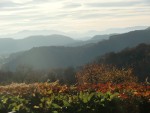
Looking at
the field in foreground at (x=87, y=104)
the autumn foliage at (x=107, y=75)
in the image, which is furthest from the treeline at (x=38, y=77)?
the field in foreground at (x=87, y=104)

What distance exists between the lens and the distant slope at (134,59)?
14352 cm

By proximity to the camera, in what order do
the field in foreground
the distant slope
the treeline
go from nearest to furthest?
the field in foreground, the treeline, the distant slope

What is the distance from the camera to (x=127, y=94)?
1552 centimetres

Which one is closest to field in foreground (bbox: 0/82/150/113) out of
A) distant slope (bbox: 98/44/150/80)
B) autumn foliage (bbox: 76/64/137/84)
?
autumn foliage (bbox: 76/64/137/84)

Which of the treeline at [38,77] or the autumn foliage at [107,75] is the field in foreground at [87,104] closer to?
the autumn foliage at [107,75]

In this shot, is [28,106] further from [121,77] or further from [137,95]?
[121,77]

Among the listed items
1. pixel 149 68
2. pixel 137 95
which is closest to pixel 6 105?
pixel 137 95

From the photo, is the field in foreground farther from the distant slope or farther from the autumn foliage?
the distant slope

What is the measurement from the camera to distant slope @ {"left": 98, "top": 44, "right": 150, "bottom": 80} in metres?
144

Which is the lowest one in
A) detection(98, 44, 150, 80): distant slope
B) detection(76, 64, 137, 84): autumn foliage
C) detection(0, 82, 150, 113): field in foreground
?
detection(98, 44, 150, 80): distant slope

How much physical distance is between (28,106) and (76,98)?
2182 mm

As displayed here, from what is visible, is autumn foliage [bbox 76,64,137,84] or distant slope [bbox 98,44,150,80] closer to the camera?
autumn foliage [bbox 76,64,137,84]

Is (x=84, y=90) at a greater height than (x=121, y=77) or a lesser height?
greater

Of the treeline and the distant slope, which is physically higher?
the treeline
